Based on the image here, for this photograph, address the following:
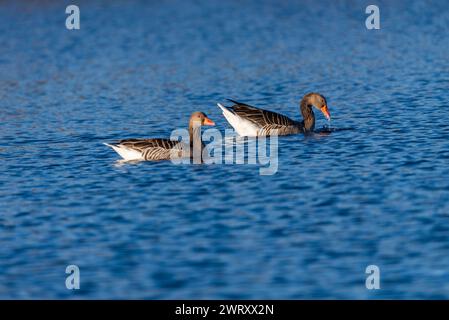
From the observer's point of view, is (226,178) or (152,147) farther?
(152,147)

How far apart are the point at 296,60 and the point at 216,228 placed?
2258 centimetres

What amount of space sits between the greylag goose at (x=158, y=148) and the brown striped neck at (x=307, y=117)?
13.7ft

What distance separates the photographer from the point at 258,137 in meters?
23.8

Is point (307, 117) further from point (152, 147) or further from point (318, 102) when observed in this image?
point (152, 147)

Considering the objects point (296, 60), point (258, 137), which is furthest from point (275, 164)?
point (296, 60)

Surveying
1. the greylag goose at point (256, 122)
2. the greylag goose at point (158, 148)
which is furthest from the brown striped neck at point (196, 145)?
the greylag goose at point (256, 122)

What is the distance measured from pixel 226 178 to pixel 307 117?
6.20 m

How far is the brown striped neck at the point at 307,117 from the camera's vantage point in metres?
24.6

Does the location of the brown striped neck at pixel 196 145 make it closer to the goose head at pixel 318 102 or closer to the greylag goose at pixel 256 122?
the greylag goose at pixel 256 122

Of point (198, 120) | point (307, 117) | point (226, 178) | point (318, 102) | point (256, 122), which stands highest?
point (318, 102)

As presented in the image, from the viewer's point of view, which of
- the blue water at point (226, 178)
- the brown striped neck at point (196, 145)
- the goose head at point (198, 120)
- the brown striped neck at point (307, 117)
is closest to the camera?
the blue water at point (226, 178)

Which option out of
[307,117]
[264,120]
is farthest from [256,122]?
[307,117]

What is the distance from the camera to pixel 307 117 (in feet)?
81.0

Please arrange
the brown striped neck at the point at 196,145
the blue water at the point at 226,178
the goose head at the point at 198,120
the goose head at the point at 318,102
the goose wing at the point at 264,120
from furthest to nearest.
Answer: the goose head at the point at 318,102 < the goose wing at the point at 264,120 < the goose head at the point at 198,120 < the brown striped neck at the point at 196,145 < the blue water at the point at 226,178
